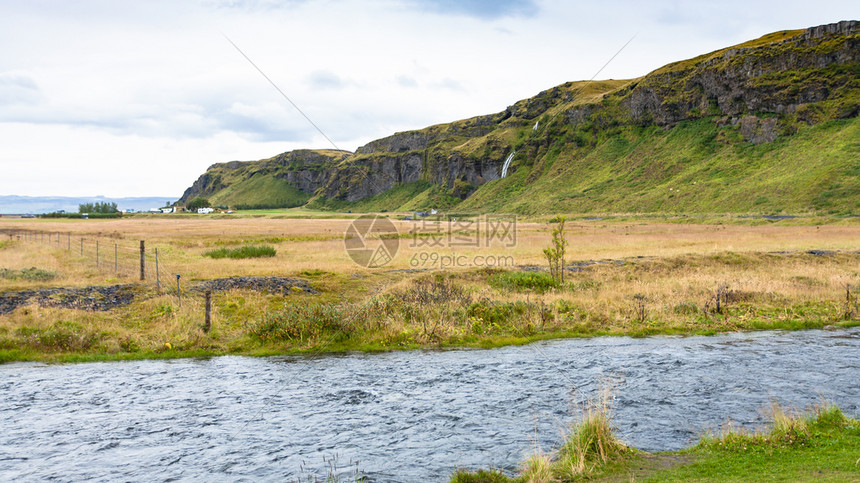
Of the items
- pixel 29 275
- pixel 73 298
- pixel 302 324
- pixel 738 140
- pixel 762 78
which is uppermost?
pixel 762 78

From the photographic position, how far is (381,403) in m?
13.9

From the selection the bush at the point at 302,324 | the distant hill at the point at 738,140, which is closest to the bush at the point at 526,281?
the bush at the point at 302,324

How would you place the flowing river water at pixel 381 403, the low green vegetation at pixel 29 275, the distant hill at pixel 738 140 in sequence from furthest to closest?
the distant hill at pixel 738 140 → the low green vegetation at pixel 29 275 → the flowing river water at pixel 381 403

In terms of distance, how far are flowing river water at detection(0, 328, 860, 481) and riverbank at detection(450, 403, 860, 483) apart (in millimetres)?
811

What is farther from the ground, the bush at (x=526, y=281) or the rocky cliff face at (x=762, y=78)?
the rocky cliff face at (x=762, y=78)

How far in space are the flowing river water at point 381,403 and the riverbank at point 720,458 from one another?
81 centimetres

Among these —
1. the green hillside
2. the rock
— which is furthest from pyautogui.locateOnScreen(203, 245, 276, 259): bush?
the rock

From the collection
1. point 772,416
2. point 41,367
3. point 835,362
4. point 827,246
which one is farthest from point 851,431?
point 827,246

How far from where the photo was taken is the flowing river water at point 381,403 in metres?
10.6

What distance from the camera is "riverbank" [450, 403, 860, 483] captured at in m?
8.64

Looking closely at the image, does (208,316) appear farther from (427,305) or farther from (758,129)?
(758,129)

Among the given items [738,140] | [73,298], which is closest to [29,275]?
[73,298]

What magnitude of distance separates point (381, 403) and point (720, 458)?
8050mm

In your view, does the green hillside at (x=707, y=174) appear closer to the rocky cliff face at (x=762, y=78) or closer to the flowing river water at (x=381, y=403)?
the rocky cliff face at (x=762, y=78)
